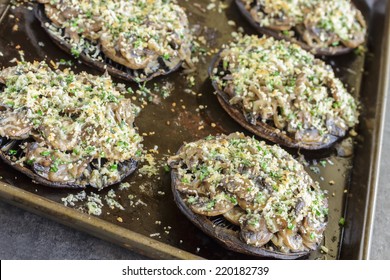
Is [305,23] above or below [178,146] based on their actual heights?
above

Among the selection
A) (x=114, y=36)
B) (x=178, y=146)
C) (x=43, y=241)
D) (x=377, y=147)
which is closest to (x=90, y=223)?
(x=43, y=241)

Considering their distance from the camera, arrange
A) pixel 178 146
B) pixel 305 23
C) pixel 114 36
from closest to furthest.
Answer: pixel 178 146, pixel 114 36, pixel 305 23

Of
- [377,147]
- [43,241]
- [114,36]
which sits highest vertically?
[114,36]

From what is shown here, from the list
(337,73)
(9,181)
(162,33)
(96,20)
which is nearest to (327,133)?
(337,73)

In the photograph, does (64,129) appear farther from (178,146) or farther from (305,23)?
(305,23)

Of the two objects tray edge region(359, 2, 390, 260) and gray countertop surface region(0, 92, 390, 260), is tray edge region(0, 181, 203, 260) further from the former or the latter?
tray edge region(359, 2, 390, 260)

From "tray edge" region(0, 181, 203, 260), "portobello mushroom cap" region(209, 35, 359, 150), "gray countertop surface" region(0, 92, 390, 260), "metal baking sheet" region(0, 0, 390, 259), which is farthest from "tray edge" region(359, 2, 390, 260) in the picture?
"gray countertop surface" region(0, 92, 390, 260)
